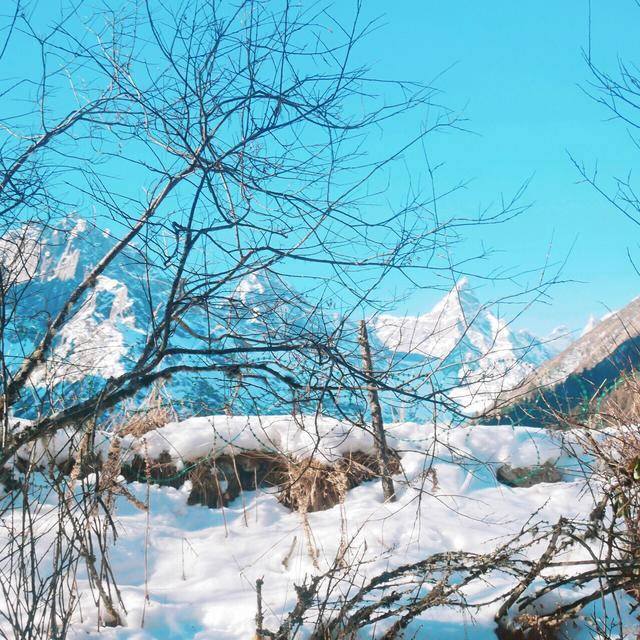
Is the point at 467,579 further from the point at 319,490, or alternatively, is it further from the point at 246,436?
the point at 246,436

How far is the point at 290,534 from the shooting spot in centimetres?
500

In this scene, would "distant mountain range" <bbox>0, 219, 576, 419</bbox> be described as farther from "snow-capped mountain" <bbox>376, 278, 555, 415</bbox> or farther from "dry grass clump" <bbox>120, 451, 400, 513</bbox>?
"dry grass clump" <bbox>120, 451, 400, 513</bbox>

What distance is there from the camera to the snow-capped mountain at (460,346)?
2178mm

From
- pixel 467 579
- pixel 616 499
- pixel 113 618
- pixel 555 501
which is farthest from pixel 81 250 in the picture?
pixel 555 501

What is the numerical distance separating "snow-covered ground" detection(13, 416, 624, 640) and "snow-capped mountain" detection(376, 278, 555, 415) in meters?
0.23

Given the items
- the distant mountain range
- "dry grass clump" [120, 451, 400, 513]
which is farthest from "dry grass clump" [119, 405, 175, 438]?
the distant mountain range

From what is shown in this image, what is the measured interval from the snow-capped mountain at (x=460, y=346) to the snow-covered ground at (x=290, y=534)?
0.23 meters

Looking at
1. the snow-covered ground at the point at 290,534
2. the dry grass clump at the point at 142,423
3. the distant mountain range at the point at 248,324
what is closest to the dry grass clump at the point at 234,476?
the snow-covered ground at the point at 290,534

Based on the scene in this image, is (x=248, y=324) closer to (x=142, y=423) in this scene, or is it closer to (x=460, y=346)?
(x=460, y=346)

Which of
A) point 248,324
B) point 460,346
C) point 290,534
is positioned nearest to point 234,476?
point 290,534

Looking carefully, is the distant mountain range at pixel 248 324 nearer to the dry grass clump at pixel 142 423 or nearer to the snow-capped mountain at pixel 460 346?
the snow-capped mountain at pixel 460 346

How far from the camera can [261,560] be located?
4402mm

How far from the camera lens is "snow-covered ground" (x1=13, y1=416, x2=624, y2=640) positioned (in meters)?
3.03

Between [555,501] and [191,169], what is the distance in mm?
4840
